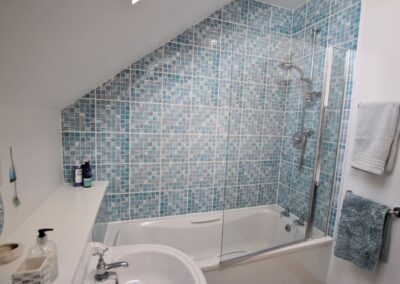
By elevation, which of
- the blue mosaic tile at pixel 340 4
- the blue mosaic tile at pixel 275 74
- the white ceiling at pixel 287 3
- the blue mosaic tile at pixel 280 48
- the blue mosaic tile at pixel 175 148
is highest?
the white ceiling at pixel 287 3

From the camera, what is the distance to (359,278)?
1.46 meters

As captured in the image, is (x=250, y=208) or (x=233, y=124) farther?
(x=250, y=208)

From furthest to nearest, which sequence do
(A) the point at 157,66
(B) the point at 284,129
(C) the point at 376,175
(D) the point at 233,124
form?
(B) the point at 284,129
(D) the point at 233,124
(A) the point at 157,66
(C) the point at 376,175

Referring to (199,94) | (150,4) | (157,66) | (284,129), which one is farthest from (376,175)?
(157,66)

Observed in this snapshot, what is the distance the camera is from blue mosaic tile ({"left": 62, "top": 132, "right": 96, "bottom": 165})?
60.6 inches

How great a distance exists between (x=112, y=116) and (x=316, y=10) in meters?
1.96

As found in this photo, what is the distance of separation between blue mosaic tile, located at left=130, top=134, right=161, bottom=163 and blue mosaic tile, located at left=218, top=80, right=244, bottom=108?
65 centimetres

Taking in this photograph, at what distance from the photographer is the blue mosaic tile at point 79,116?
1513 mm

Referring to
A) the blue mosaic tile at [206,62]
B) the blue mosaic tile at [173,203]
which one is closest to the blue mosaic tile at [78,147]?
the blue mosaic tile at [173,203]

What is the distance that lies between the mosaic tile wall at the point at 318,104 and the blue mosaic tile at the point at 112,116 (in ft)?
4.60

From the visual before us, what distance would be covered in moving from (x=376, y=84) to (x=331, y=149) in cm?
54

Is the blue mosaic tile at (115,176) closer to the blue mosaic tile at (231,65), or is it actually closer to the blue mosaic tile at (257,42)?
the blue mosaic tile at (231,65)

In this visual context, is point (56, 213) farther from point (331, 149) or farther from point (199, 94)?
point (331, 149)

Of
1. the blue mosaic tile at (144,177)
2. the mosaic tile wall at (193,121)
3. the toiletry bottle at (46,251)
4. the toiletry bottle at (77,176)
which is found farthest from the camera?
the blue mosaic tile at (144,177)
